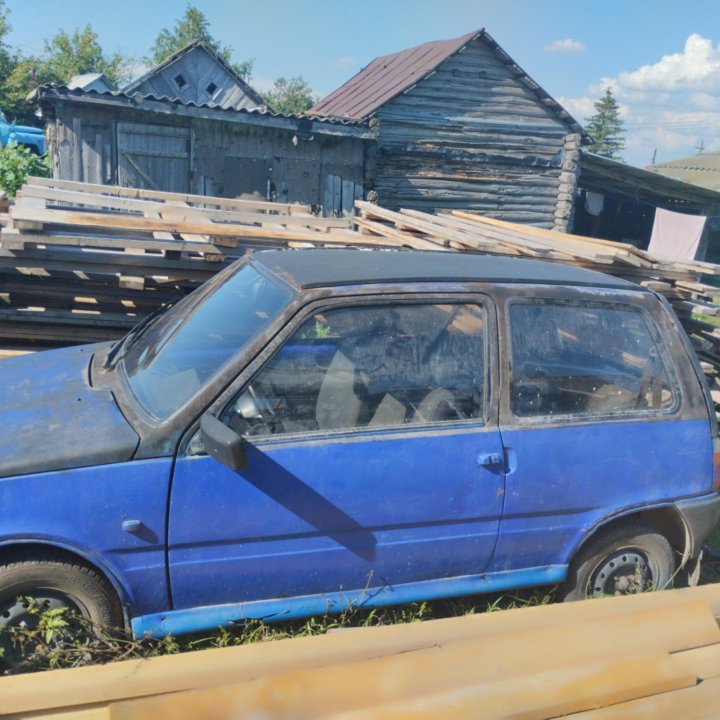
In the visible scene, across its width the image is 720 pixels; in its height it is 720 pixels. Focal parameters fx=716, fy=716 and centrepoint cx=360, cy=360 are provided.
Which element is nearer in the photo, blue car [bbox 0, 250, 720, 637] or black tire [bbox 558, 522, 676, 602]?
blue car [bbox 0, 250, 720, 637]

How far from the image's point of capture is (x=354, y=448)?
2.87 metres

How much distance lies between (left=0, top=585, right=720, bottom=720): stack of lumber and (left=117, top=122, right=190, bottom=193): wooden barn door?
1111cm

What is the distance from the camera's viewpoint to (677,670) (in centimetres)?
256

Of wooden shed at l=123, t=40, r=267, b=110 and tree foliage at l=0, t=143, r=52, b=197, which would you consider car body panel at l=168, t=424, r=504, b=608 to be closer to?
tree foliage at l=0, t=143, r=52, b=197

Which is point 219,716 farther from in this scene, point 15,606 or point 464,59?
point 464,59

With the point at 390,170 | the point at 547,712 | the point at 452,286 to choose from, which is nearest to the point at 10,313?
the point at 452,286

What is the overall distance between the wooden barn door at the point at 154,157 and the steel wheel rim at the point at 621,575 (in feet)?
35.6

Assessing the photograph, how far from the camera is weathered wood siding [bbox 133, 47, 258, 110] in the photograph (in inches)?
766

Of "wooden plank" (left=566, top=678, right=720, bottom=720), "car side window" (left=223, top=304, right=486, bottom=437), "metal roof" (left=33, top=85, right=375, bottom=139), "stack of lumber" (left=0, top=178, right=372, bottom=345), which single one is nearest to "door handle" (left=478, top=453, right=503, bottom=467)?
"car side window" (left=223, top=304, right=486, bottom=437)

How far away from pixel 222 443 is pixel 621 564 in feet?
6.98

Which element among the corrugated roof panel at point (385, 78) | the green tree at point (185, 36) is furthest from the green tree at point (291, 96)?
the corrugated roof panel at point (385, 78)

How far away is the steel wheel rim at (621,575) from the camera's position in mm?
3465

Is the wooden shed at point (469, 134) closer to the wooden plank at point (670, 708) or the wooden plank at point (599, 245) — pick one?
the wooden plank at point (599, 245)

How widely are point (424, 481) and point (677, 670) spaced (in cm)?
113
